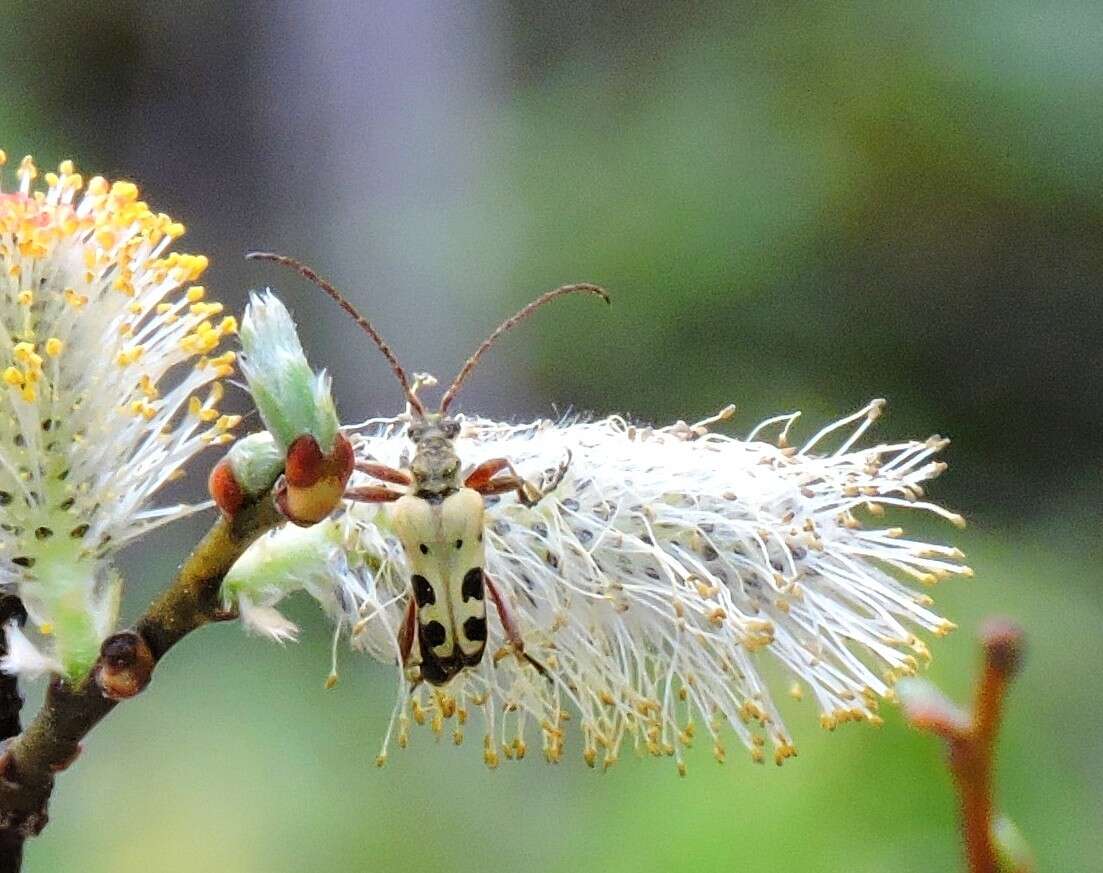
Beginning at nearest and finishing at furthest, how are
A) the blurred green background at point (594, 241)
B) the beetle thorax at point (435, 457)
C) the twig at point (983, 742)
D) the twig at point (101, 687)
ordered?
1. the twig at point (983, 742)
2. the twig at point (101, 687)
3. the beetle thorax at point (435, 457)
4. the blurred green background at point (594, 241)

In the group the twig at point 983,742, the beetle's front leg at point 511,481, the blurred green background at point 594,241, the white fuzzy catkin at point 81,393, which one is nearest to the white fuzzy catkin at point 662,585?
the beetle's front leg at point 511,481

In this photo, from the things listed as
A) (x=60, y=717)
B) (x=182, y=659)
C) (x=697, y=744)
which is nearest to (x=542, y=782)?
(x=697, y=744)

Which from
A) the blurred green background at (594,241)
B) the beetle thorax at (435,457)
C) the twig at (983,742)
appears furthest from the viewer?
the blurred green background at (594,241)

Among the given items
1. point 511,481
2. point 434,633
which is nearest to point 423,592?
point 434,633

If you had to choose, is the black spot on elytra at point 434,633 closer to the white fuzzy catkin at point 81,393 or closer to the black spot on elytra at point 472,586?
the black spot on elytra at point 472,586

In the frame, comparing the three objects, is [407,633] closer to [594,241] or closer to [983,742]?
[983,742]

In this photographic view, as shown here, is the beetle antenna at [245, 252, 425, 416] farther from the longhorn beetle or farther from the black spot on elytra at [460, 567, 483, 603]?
the black spot on elytra at [460, 567, 483, 603]

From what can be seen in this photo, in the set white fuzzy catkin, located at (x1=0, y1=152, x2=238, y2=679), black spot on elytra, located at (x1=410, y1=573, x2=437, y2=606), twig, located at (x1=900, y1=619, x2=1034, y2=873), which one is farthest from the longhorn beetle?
twig, located at (x1=900, y1=619, x2=1034, y2=873)
